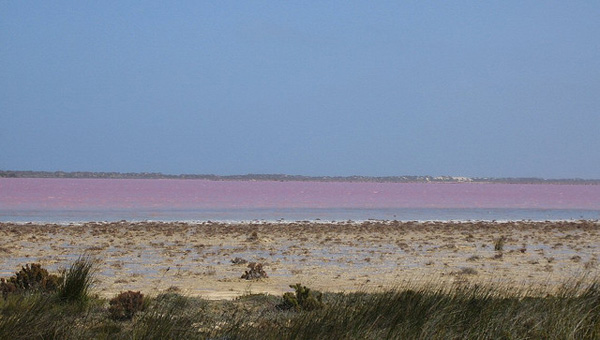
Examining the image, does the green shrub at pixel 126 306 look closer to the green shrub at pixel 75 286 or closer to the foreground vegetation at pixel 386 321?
the green shrub at pixel 75 286

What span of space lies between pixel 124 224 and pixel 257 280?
838 inches

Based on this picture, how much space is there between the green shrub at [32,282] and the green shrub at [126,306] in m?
1.29

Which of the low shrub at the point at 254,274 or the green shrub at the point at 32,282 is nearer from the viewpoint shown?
the green shrub at the point at 32,282

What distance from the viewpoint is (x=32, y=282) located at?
13.0 meters

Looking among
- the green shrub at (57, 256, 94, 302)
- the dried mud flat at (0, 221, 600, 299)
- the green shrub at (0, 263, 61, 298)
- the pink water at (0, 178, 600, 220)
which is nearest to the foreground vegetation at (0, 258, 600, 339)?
the green shrub at (57, 256, 94, 302)

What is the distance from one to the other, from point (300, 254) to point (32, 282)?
13.0 m

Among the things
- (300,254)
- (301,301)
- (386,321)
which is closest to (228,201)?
(300,254)

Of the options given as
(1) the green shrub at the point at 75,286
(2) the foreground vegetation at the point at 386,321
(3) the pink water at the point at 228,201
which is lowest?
(3) the pink water at the point at 228,201

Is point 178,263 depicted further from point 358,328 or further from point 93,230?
point 358,328

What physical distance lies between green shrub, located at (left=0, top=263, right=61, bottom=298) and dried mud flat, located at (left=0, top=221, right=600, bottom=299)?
1.50 metres

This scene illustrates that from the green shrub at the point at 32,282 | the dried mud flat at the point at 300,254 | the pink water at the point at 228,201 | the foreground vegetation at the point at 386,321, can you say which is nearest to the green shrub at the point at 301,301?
the dried mud flat at the point at 300,254

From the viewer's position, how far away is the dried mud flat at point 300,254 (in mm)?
17656

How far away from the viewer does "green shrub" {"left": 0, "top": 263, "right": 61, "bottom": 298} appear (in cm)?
1235

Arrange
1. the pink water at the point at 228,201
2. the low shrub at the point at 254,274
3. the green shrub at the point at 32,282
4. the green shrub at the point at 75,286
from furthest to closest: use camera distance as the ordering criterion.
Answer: the pink water at the point at 228,201, the low shrub at the point at 254,274, the green shrub at the point at 32,282, the green shrub at the point at 75,286
